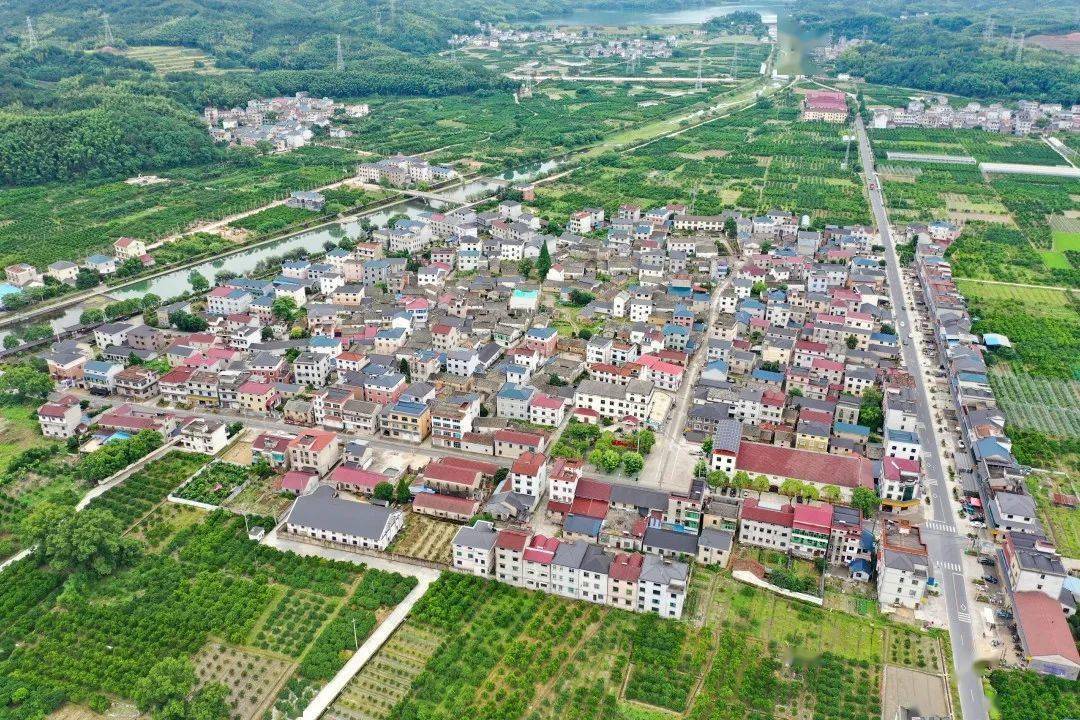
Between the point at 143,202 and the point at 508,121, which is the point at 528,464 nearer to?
the point at 143,202

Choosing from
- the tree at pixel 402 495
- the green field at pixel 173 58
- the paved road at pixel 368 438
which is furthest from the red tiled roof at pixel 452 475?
the green field at pixel 173 58

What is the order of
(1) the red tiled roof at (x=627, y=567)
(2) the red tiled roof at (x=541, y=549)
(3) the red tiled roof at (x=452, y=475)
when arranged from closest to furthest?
(1) the red tiled roof at (x=627, y=567)
(2) the red tiled roof at (x=541, y=549)
(3) the red tiled roof at (x=452, y=475)

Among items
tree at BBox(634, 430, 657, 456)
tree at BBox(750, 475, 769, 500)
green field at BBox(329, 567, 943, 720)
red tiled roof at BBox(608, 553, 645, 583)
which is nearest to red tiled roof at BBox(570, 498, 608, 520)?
red tiled roof at BBox(608, 553, 645, 583)

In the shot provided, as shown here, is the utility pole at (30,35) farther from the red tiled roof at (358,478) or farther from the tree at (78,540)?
the red tiled roof at (358,478)

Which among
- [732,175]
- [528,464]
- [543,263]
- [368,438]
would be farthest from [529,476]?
[732,175]

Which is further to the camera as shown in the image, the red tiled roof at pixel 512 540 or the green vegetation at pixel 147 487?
the green vegetation at pixel 147 487

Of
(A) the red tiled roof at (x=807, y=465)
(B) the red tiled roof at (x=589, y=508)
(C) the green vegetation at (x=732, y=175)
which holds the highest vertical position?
(C) the green vegetation at (x=732, y=175)

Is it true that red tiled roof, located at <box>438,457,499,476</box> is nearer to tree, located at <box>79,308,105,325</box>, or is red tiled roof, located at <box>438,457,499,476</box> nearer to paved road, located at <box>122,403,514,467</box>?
paved road, located at <box>122,403,514,467</box>
